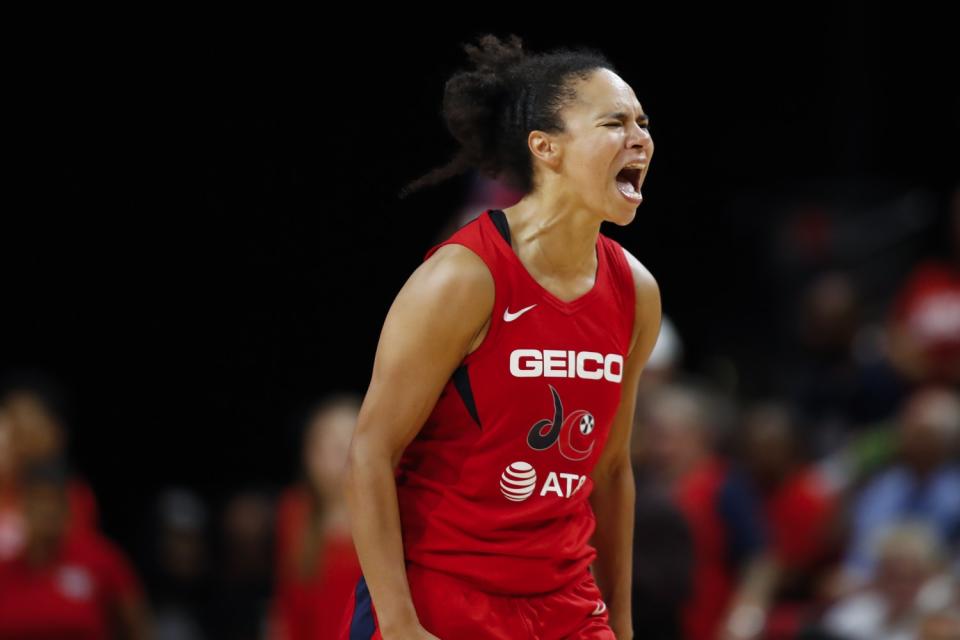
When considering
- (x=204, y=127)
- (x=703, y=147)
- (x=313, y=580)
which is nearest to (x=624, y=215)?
(x=313, y=580)

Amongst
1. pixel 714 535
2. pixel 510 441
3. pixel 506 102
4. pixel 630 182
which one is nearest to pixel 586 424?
pixel 510 441

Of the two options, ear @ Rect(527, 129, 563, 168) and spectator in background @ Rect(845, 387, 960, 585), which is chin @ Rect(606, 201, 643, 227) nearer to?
ear @ Rect(527, 129, 563, 168)

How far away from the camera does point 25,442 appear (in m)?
7.22

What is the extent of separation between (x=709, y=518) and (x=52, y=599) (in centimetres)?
289

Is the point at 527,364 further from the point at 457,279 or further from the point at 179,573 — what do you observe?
the point at 179,573

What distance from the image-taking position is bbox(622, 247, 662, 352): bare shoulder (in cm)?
332

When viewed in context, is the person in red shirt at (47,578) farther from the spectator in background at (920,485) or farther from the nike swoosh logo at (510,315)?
the nike swoosh logo at (510,315)

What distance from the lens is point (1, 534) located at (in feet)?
22.1

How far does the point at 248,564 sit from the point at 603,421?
5615 mm

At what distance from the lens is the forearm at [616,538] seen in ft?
11.3

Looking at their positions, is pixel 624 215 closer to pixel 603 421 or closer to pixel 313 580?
pixel 603 421

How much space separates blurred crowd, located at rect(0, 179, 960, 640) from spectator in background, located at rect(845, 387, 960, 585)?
Result: 0.04 ft

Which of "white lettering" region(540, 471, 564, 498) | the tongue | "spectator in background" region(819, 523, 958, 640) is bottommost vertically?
"spectator in background" region(819, 523, 958, 640)

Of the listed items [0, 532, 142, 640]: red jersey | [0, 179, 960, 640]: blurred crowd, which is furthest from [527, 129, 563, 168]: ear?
[0, 532, 142, 640]: red jersey
